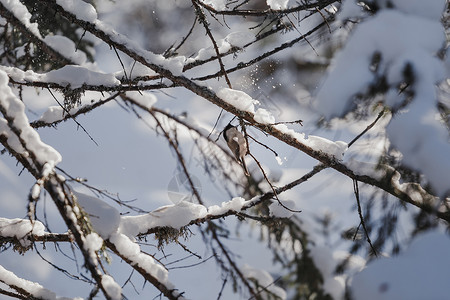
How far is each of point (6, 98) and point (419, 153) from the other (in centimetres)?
132

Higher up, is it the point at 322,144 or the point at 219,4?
the point at 219,4

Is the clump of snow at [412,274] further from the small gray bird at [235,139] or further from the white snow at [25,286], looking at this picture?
the white snow at [25,286]

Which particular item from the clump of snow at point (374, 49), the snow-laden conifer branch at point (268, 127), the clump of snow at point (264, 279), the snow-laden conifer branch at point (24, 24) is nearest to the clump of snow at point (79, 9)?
the snow-laden conifer branch at point (268, 127)

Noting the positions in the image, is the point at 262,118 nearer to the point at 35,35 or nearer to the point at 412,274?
the point at 412,274

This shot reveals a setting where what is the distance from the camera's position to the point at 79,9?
1.69m

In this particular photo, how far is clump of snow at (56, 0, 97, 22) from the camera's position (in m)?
1.66

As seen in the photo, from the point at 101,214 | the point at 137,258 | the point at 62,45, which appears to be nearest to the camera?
the point at 137,258

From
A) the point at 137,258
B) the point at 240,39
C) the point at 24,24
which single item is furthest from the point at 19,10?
the point at 137,258

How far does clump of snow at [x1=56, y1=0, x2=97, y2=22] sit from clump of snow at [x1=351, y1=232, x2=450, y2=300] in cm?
143

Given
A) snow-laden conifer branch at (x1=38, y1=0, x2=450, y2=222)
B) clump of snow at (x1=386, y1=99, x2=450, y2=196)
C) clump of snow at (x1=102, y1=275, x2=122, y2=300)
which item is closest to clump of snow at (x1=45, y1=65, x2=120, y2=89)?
snow-laden conifer branch at (x1=38, y1=0, x2=450, y2=222)

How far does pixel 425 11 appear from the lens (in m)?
1.55

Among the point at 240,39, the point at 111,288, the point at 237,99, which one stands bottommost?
the point at 111,288

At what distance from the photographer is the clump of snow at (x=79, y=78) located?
1.77 metres

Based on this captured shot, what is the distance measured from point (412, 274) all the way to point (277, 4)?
3.96ft
